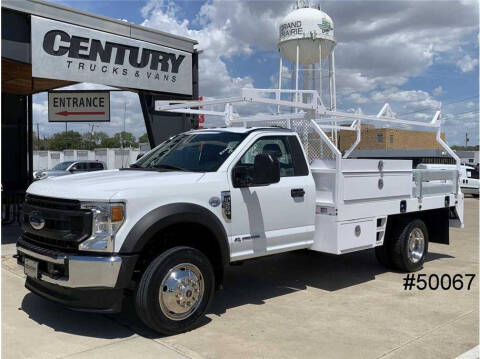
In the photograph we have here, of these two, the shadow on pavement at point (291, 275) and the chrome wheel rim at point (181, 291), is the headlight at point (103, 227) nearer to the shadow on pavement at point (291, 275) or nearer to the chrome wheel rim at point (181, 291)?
the chrome wheel rim at point (181, 291)

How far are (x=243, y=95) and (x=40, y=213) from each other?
2471 millimetres

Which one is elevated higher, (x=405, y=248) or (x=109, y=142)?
(x=109, y=142)

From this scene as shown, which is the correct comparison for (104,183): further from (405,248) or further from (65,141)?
(65,141)

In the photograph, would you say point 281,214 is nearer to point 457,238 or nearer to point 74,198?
point 74,198

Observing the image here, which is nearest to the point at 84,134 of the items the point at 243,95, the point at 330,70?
the point at 330,70

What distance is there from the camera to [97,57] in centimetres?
952

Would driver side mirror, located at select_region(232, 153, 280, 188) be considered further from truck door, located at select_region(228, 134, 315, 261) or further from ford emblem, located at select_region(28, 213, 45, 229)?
ford emblem, located at select_region(28, 213, 45, 229)

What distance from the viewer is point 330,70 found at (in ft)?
100

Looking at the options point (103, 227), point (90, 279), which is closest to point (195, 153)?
point (103, 227)

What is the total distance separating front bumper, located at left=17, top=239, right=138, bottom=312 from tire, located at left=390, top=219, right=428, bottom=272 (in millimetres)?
4281

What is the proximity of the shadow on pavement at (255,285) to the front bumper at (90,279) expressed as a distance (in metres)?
0.50

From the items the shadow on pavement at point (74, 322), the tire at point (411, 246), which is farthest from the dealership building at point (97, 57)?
the tire at point (411, 246)

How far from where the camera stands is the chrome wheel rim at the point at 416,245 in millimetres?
7305

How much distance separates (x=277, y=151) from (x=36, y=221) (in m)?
2.81
